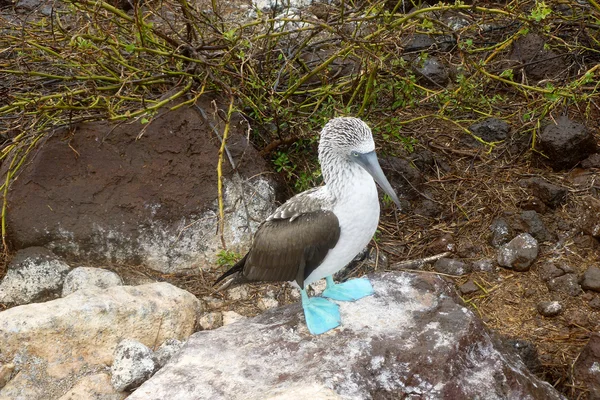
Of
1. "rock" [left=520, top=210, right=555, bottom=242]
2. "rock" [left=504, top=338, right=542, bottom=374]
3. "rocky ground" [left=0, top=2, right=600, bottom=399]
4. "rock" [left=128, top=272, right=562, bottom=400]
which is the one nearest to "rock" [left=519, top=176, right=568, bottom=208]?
"rocky ground" [left=0, top=2, right=600, bottom=399]

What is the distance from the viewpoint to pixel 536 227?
442 centimetres

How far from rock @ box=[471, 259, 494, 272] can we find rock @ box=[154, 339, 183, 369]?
2138 mm

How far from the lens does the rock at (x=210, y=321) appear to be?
153 inches

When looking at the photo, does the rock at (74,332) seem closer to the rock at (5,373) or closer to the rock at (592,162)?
the rock at (5,373)

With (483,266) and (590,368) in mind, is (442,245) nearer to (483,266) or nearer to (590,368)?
(483,266)

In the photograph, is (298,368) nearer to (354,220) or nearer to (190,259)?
(354,220)

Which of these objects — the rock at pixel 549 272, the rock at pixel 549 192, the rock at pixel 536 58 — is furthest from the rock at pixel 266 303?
the rock at pixel 536 58

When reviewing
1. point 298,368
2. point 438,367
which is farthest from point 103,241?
point 438,367

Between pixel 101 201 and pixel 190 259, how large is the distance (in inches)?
30.2

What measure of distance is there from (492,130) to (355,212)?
2963 mm

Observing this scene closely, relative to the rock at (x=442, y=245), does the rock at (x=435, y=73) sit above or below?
above

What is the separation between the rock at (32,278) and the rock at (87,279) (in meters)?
0.12

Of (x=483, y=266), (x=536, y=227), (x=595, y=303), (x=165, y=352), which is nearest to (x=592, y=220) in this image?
(x=536, y=227)

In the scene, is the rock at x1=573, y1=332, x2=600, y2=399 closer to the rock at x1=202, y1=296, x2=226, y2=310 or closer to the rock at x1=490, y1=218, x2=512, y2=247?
the rock at x1=490, y1=218, x2=512, y2=247
